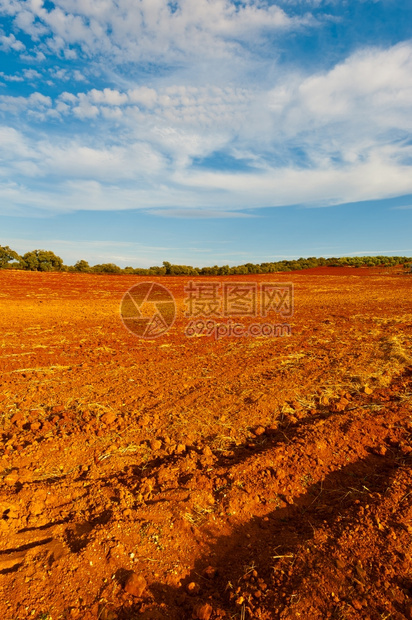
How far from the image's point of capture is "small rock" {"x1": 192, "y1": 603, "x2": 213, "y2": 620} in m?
1.67

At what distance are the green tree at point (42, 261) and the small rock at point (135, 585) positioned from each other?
41.2 metres

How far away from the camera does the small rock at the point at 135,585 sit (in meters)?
1.81

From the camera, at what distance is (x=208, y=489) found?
2590mm

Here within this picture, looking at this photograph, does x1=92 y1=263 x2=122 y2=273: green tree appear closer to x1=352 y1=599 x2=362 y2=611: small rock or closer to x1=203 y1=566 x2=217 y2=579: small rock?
x1=203 y1=566 x2=217 y2=579: small rock

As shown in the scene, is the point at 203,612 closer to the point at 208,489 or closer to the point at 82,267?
the point at 208,489

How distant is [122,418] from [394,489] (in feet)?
9.48

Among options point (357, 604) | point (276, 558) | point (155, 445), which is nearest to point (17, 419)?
point (155, 445)

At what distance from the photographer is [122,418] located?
12.4 ft

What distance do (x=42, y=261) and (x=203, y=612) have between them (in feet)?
138

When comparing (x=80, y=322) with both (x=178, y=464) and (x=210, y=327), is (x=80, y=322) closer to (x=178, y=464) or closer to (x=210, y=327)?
(x=210, y=327)

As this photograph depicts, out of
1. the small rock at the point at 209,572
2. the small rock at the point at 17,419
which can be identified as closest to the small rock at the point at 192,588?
the small rock at the point at 209,572

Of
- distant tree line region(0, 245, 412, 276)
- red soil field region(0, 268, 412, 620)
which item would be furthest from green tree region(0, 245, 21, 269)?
red soil field region(0, 268, 412, 620)

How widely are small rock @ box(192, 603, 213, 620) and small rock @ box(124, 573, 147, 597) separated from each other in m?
0.34

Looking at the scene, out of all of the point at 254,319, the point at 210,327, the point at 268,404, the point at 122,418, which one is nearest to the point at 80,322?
the point at 210,327
